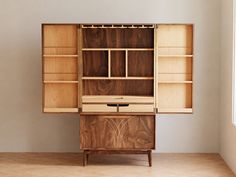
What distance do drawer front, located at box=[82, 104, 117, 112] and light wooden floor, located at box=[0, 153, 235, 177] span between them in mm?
707

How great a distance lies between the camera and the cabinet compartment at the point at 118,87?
232 inches

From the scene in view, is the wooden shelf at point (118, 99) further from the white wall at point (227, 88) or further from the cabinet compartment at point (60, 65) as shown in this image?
the white wall at point (227, 88)

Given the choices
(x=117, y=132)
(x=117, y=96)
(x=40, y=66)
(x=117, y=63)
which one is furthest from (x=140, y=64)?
(x=40, y=66)

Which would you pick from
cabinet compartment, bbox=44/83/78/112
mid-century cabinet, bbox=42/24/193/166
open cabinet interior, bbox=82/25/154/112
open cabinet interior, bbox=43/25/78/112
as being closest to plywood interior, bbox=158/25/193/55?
mid-century cabinet, bbox=42/24/193/166

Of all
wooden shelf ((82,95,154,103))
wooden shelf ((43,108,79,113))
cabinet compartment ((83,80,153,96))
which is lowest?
wooden shelf ((43,108,79,113))

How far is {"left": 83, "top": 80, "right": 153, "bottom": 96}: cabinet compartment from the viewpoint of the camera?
589cm

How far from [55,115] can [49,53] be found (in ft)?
3.72

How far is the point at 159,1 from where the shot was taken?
6.32 m

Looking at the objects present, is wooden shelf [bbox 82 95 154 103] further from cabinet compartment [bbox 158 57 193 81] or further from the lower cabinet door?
cabinet compartment [bbox 158 57 193 81]

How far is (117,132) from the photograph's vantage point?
562cm

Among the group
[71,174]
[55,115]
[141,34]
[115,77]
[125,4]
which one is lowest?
[71,174]

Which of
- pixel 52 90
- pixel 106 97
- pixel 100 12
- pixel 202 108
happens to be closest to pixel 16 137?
pixel 52 90

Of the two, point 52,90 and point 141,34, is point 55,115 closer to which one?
point 52,90

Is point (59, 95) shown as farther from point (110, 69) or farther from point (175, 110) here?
point (175, 110)
